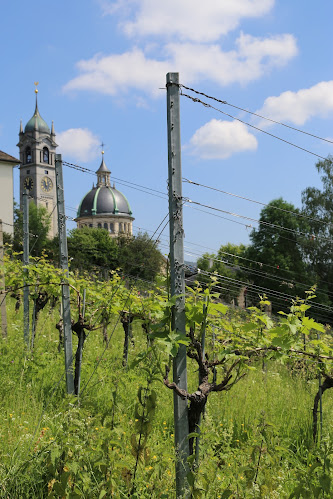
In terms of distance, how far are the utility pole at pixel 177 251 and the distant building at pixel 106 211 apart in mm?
113294

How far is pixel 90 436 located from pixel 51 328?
10.6 meters

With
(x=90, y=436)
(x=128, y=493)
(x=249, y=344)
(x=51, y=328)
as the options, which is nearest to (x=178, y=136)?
(x=249, y=344)

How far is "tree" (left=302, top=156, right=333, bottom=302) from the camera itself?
3497 centimetres

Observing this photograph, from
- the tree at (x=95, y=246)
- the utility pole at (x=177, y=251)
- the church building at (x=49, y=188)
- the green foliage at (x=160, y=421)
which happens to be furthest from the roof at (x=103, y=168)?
the utility pole at (x=177, y=251)

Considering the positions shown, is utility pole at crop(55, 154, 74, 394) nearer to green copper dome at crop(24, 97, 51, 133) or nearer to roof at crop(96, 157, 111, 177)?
green copper dome at crop(24, 97, 51, 133)

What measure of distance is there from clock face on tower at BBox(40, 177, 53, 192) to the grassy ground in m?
103

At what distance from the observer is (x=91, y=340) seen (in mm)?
12891

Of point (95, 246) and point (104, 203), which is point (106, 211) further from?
point (95, 246)

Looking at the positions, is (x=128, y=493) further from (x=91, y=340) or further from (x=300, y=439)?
(x=91, y=340)

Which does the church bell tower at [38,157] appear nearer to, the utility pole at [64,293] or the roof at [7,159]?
the roof at [7,159]

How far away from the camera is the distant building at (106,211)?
119438mm

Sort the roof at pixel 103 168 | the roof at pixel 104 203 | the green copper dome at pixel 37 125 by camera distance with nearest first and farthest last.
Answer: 1. the green copper dome at pixel 37 125
2. the roof at pixel 104 203
3. the roof at pixel 103 168

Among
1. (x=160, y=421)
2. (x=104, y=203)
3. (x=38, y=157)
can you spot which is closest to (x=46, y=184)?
(x=38, y=157)

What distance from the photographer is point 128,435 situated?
5.60m
